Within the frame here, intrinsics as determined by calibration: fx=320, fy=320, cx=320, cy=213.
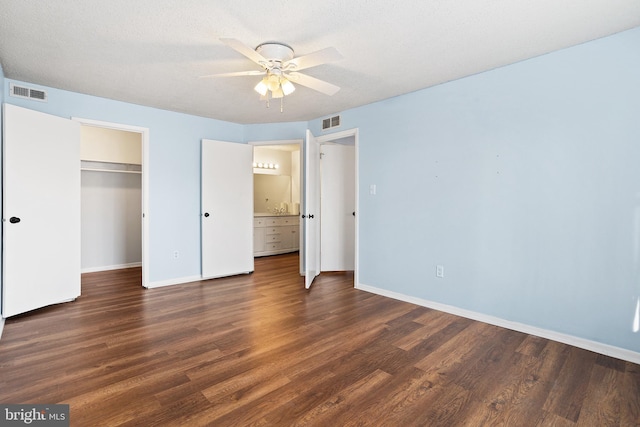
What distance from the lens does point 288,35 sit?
7.57 ft

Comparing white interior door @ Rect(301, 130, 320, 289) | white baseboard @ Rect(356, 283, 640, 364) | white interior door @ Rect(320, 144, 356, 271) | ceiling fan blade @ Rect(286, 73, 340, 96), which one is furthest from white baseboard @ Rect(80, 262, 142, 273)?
ceiling fan blade @ Rect(286, 73, 340, 96)

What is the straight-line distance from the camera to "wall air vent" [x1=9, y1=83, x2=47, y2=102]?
3207mm

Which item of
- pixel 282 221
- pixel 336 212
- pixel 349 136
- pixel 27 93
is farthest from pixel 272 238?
pixel 27 93

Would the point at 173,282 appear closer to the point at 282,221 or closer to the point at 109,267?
the point at 109,267

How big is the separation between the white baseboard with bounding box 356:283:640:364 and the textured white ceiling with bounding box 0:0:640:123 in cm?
225

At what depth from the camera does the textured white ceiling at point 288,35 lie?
2006 mm

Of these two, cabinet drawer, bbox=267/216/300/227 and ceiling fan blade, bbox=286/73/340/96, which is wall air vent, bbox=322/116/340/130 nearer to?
ceiling fan blade, bbox=286/73/340/96

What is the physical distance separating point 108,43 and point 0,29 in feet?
2.20

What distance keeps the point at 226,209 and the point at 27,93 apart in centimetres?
247

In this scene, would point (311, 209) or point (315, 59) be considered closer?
point (315, 59)

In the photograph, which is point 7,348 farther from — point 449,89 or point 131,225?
point 449,89

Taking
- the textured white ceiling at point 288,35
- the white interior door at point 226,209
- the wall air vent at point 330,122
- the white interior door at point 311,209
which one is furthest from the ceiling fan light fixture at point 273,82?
the white interior door at point 226,209

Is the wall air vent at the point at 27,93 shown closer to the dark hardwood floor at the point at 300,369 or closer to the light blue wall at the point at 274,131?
the dark hardwood floor at the point at 300,369

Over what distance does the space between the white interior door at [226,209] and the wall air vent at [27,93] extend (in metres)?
1.72
